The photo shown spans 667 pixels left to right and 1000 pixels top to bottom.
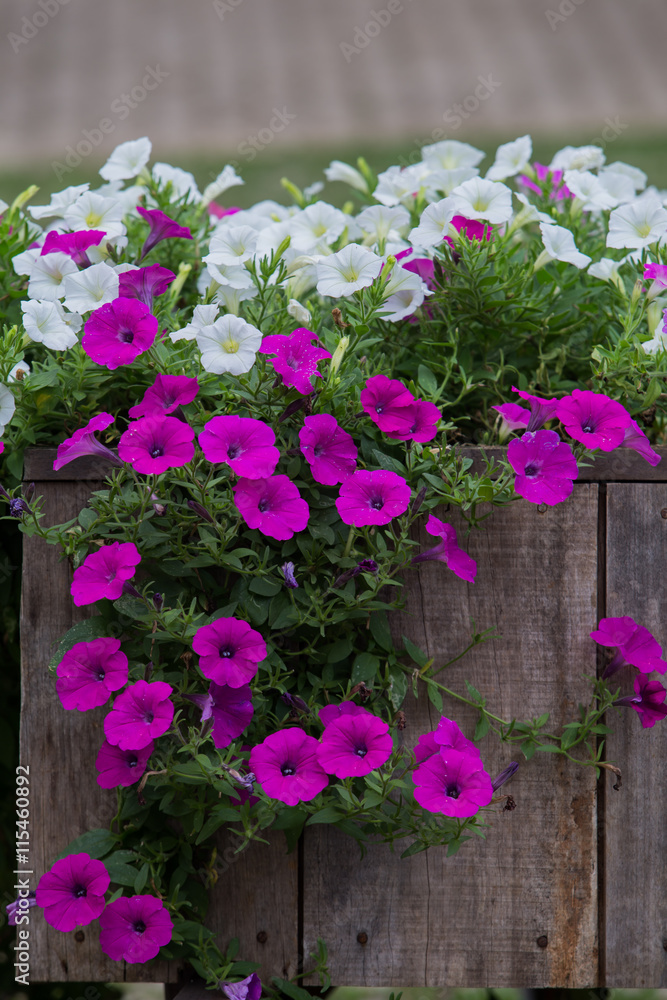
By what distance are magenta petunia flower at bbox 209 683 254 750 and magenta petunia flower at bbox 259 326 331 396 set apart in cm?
42

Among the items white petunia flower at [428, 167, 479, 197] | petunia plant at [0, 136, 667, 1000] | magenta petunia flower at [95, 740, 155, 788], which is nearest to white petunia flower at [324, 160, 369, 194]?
white petunia flower at [428, 167, 479, 197]

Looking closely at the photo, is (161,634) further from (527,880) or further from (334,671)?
(527,880)

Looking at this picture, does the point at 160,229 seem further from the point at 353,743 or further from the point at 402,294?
the point at 353,743

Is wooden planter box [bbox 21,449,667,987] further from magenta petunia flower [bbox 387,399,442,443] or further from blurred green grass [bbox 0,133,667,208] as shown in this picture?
blurred green grass [bbox 0,133,667,208]

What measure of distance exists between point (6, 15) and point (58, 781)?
10519mm

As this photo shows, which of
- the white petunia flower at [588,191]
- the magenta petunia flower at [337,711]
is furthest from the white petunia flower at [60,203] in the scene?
the magenta petunia flower at [337,711]

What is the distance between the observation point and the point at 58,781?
1329mm

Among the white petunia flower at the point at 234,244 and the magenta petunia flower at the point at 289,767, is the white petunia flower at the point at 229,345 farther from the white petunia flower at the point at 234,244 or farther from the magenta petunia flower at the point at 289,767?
the magenta petunia flower at the point at 289,767

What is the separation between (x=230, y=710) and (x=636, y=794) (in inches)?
25.0

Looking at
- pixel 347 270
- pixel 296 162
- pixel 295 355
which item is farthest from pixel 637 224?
pixel 296 162

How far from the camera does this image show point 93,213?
1.48 meters

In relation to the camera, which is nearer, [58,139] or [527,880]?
[527,880]

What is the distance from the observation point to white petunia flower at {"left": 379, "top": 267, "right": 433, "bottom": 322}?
52.1 inches

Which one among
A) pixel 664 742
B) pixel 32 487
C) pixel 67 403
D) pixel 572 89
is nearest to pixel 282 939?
pixel 664 742
